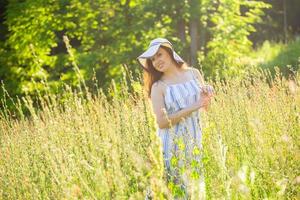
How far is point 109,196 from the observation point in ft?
9.43

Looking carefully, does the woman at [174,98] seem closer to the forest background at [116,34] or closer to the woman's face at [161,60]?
the woman's face at [161,60]

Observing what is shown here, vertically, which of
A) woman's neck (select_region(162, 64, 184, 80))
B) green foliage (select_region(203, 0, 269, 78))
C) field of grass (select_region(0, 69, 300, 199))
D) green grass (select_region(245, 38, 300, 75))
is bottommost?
green grass (select_region(245, 38, 300, 75))

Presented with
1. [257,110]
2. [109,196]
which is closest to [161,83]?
[257,110]

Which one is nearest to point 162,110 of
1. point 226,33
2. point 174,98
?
point 174,98

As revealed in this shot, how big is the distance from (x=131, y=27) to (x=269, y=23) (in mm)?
13194

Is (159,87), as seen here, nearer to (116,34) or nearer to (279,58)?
(116,34)

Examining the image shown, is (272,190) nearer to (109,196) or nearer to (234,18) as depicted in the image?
(109,196)

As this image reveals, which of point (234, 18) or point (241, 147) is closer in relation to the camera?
point (241, 147)

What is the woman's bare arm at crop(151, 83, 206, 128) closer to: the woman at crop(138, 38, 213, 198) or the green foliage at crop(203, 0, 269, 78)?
the woman at crop(138, 38, 213, 198)

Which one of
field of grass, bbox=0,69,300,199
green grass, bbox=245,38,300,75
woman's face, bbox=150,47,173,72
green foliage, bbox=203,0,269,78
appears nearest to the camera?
field of grass, bbox=0,69,300,199

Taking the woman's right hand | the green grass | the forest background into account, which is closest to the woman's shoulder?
the woman's right hand

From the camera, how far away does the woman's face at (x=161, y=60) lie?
4.38m

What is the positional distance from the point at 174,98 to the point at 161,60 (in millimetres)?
313

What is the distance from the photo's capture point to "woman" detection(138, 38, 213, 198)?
4.07 meters
